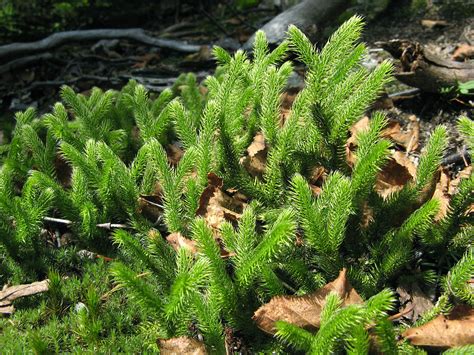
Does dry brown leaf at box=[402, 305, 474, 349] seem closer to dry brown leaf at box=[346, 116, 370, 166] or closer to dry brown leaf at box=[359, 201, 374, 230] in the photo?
dry brown leaf at box=[359, 201, 374, 230]

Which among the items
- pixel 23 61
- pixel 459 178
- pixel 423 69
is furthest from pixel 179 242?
pixel 23 61

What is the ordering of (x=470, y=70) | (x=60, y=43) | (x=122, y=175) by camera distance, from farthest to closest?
1. (x=60, y=43)
2. (x=470, y=70)
3. (x=122, y=175)

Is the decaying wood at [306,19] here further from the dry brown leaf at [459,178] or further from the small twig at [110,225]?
the small twig at [110,225]

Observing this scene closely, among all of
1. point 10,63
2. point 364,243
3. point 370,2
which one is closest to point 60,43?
point 10,63

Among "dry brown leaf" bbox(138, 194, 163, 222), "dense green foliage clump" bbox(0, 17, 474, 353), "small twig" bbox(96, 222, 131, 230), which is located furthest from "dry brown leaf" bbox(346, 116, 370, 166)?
"small twig" bbox(96, 222, 131, 230)

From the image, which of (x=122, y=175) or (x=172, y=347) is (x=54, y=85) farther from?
(x=172, y=347)

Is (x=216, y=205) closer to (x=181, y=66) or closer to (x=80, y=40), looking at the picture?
(x=181, y=66)

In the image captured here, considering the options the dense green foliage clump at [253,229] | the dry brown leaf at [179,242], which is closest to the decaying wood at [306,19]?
the dense green foliage clump at [253,229]

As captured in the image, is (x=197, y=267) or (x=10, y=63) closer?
(x=197, y=267)
